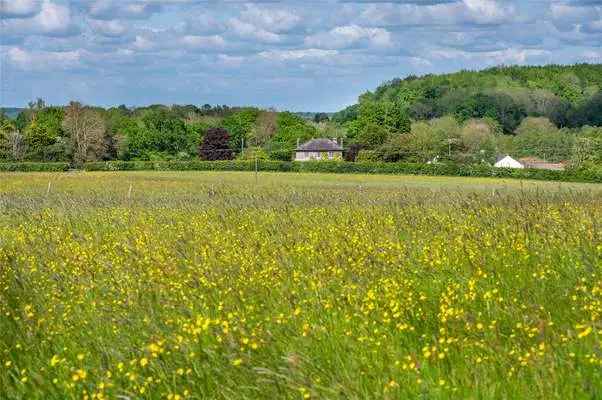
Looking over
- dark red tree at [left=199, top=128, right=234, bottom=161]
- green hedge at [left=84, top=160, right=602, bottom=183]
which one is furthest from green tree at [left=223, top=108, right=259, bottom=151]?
green hedge at [left=84, top=160, right=602, bottom=183]

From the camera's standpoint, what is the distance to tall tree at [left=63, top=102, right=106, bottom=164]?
3888 inches

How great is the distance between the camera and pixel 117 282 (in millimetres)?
8766

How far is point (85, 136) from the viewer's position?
99.5 m

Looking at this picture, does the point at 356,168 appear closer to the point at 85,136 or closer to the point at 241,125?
the point at 85,136

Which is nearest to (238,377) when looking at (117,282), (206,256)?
(117,282)

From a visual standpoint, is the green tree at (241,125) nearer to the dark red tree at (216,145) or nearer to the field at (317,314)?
the dark red tree at (216,145)

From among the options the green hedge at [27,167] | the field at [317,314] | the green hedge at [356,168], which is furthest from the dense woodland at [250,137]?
the field at [317,314]

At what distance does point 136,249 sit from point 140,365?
4.41 m

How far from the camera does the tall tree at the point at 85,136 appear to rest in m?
98.8

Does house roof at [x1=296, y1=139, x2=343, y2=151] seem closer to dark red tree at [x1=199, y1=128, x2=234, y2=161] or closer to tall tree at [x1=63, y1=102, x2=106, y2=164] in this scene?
dark red tree at [x1=199, y1=128, x2=234, y2=161]

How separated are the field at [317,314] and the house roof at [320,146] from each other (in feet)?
461

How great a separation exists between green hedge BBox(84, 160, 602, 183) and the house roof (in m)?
65.1

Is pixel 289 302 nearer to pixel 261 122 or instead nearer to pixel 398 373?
pixel 398 373

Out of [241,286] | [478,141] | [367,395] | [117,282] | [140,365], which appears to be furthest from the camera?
[478,141]
